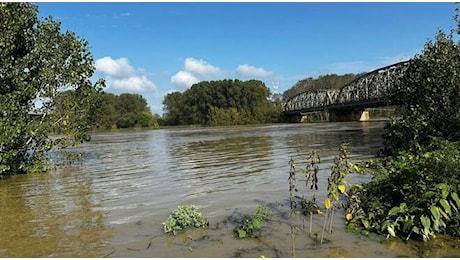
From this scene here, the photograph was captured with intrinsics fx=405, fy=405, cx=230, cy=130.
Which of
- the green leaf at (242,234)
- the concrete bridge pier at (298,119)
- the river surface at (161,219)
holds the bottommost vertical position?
the river surface at (161,219)

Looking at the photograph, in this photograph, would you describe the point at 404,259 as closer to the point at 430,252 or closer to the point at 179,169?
the point at 430,252

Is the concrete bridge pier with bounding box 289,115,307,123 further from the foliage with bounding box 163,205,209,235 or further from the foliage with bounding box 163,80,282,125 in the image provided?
the foliage with bounding box 163,205,209,235

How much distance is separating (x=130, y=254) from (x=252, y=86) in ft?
363

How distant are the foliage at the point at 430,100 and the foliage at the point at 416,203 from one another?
477cm

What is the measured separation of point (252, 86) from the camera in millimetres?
115438

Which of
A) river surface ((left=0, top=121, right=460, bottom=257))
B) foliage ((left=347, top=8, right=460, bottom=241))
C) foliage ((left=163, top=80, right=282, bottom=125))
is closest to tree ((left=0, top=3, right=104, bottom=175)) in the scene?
river surface ((left=0, top=121, right=460, bottom=257))

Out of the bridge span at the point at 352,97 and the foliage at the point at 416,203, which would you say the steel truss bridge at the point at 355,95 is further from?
the foliage at the point at 416,203

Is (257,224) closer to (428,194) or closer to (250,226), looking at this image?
(250,226)

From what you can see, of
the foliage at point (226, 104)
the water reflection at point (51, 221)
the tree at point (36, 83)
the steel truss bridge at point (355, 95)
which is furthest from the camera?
the foliage at point (226, 104)

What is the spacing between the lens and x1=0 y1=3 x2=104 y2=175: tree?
14.5 m

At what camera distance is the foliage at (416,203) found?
584cm

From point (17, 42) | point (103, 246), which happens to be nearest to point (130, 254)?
point (103, 246)

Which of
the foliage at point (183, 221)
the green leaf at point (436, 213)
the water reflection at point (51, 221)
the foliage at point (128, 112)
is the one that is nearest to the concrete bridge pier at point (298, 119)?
the foliage at point (128, 112)

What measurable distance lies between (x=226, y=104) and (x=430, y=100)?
102 m
